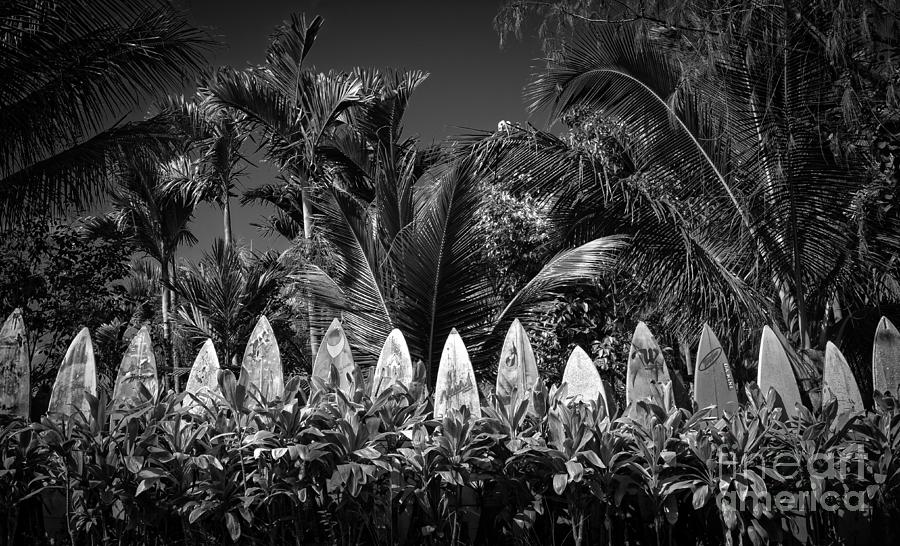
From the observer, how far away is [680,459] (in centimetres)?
317

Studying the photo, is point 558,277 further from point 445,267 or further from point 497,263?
point 497,263

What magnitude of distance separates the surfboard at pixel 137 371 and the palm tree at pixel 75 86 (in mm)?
2560

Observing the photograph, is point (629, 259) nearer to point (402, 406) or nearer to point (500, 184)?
point (500, 184)

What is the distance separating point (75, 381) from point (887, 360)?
443 cm

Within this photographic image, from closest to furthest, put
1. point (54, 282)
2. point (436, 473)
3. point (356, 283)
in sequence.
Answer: point (436, 473)
point (356, 283)
point (54, 282)

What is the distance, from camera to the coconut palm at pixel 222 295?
324 inches

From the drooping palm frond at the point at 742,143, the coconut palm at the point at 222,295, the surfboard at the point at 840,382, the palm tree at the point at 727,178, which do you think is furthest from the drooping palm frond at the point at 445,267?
the coconut palm at the point at 222,295

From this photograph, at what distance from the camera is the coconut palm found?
824cm

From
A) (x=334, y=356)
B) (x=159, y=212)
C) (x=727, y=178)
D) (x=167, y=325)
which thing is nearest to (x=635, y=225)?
(x=727, y=178)

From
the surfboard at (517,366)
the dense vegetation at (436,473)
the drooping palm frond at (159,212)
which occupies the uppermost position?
the drooping palm frond at (159,212)

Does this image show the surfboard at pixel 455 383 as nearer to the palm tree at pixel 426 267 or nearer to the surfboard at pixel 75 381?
the palm tree at pixel 426 267

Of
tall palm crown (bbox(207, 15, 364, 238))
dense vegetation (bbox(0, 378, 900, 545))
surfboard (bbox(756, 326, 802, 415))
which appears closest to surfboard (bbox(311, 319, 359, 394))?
dense vegetation (bbox(0, 378, 900, 545))

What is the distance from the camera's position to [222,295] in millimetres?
8258

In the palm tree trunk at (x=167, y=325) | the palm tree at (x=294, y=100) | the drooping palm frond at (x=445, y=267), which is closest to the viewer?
the drooping palm frond at (x=445, y=267)
